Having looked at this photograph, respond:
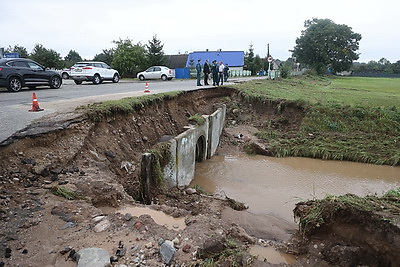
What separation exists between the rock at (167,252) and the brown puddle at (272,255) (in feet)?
5.51

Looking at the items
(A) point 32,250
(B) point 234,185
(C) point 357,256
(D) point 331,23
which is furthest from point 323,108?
(D) point 331,23

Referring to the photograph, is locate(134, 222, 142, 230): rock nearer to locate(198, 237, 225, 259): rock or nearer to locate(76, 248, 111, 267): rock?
locate(76, 248, 111, 267): rock

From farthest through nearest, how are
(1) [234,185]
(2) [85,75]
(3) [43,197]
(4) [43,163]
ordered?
(2) [85,75]
(1) [234,185]
(4) [43,163]
(3) [43,197]

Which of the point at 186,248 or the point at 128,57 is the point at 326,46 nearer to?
the point at 128,57

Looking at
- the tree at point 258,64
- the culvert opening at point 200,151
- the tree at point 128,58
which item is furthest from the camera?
the tree at point 258,64

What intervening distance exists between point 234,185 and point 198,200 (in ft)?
9.20

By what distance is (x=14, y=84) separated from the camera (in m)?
13.3

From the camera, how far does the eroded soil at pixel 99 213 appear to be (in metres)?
3.65

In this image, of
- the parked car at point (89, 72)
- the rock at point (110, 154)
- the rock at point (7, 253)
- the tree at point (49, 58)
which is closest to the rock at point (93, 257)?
the rock at point (7, 253)

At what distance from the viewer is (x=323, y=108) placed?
1630 cm

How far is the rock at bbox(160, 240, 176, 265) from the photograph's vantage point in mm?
3453

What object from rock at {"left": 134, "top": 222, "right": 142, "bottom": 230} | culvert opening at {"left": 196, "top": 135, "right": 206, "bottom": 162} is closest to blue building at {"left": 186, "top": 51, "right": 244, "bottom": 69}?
culvert opening at {"left": 196, "top": 135, "right": 206, "bottom": 162}

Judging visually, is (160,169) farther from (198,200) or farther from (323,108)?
(323,108)

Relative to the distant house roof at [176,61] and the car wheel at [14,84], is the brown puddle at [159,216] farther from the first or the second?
the distant house roof at [176,61]
